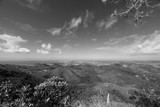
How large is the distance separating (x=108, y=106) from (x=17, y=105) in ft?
25.4

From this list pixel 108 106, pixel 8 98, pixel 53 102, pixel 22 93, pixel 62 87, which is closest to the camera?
pixel 8 98

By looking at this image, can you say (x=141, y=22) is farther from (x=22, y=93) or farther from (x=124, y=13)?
(x=22, y=93)

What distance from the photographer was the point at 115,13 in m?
6.73

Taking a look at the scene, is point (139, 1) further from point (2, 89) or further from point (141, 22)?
point (2, 89)

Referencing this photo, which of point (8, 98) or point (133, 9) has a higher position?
point (133, 9)

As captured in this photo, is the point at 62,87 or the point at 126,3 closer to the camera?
the point at 126,3

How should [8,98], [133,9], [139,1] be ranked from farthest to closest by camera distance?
1. [8,98]
2. [133,9]
3. [139,1]

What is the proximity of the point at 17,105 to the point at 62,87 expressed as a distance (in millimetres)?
6101

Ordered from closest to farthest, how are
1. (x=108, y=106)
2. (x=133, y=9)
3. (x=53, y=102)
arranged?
A: (x=133, y=9) < (x=108, y=106) < (x=53, y=102)

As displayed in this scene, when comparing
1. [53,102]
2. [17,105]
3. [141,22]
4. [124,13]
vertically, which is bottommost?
[53,102]

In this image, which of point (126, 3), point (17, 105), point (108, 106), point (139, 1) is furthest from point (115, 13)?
point (17, 105)

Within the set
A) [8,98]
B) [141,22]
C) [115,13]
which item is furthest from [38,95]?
[141,22]

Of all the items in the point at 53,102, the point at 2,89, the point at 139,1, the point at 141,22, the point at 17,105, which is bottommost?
the point at 53,102

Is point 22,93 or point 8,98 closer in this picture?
point 8,98
